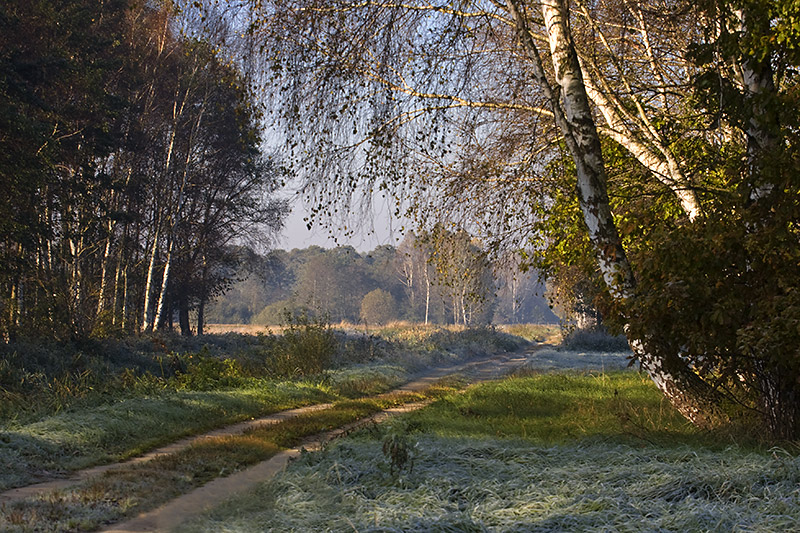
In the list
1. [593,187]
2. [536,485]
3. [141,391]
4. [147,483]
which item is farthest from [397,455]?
[141,391]

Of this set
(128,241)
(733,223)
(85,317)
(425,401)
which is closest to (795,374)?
(733,223)

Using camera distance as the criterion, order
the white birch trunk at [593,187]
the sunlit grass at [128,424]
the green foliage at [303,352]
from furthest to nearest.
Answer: the green foliage at [303,352] → the white birch trunk at [593,187] → the sunlit grass at [128,424]

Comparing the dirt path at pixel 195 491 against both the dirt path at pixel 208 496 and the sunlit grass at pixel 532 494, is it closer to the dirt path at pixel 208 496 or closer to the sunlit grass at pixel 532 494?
the dirt path at pixel 208 496

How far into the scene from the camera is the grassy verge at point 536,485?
14.9 ft

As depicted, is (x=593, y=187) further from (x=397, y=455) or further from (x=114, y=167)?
(x=114, y=167)

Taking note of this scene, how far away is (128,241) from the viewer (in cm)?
2433

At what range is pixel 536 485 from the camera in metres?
5.54

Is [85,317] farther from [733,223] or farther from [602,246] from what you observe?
[733,223]

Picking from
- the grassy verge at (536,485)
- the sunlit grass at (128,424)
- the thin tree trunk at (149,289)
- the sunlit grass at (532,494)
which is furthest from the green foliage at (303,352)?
the sunlit grass at (532,494)

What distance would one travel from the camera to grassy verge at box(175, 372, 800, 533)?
14.9 ft

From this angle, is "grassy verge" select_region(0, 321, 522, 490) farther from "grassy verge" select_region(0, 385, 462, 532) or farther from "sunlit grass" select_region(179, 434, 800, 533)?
"sunlit grass" select_region(179, 434, 800, 533)

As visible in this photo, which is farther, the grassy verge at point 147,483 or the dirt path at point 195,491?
the dirt path at point 195,491

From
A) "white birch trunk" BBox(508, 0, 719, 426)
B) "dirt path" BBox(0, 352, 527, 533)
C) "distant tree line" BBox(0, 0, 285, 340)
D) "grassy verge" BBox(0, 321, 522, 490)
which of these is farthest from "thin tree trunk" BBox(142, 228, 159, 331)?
"white birch trunk" BBox(508, 0, 719, 426)

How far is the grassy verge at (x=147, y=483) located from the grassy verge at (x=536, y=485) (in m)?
0.81
